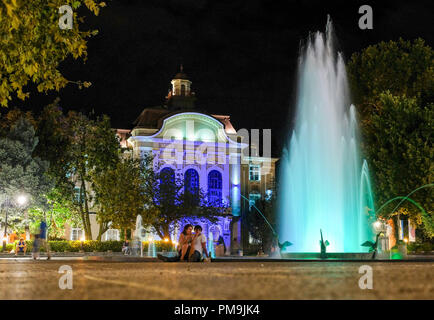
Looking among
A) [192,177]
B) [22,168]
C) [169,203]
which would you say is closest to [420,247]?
[169,203]

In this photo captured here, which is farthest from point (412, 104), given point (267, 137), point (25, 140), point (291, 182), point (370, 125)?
point (267, 137)

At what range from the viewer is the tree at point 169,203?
39312mm

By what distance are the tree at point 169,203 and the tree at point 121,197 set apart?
860 mm

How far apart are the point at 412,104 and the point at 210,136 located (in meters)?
23.8

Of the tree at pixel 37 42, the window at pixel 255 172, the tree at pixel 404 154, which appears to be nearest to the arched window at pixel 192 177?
the window at pixel 255 172

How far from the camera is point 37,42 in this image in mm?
8445

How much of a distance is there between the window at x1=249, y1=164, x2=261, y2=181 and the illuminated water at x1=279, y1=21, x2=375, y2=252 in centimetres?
2963

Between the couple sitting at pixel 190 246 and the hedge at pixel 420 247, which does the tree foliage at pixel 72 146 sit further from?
the couple sitting at pixel 190 246

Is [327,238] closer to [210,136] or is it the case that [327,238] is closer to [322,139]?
[322,139]

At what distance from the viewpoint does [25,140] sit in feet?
118

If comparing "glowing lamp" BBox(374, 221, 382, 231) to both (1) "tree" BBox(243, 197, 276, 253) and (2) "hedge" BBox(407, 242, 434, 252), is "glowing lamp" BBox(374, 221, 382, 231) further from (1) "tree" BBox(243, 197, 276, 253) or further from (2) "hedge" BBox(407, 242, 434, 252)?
(1) "tree" BBox(243, 197, 276, 253)

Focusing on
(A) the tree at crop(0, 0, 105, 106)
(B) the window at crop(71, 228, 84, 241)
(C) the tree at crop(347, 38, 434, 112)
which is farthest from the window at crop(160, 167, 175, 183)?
(A) the tree at crop(0, 0, 105, 106)

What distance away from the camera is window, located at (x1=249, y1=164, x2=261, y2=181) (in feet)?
189
